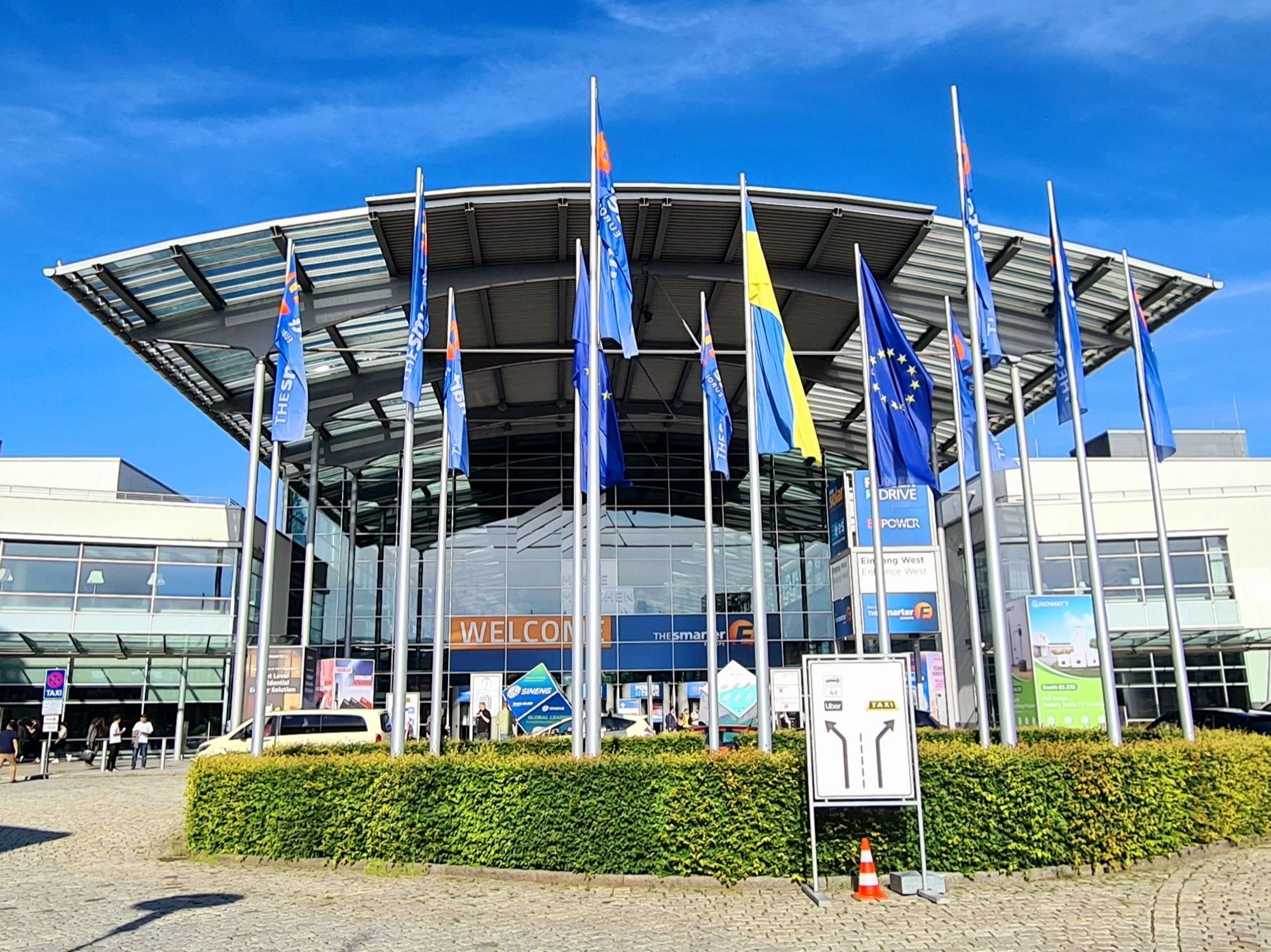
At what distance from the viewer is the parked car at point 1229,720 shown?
19.5 m

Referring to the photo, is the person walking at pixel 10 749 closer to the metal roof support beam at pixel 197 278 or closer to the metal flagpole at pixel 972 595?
the metal roof support beam at pixel 197 278

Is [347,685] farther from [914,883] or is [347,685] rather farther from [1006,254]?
[914,883]

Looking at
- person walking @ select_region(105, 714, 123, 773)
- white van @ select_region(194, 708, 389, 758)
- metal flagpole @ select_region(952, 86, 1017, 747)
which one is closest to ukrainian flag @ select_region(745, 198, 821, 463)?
metal flagpole @ select_region(952, 86, 1017, 747)

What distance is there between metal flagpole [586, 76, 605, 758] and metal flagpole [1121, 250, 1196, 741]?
771 cm

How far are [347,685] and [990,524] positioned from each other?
77.7ft

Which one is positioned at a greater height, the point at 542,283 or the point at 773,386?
the point at 542,283

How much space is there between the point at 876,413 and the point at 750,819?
6.85m

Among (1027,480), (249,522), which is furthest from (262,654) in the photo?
(1027,480)

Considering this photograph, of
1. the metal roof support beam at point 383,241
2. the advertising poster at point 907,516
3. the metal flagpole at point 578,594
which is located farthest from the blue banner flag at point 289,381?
the advertising poster at point 907,516

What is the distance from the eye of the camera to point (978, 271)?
14398 millimetres

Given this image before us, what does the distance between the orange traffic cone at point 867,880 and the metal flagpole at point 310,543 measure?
28524mm

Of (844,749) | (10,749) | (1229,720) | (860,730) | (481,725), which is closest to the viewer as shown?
(844,749)

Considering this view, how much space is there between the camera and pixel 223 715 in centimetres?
3344

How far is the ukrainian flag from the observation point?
1388 centimetres
